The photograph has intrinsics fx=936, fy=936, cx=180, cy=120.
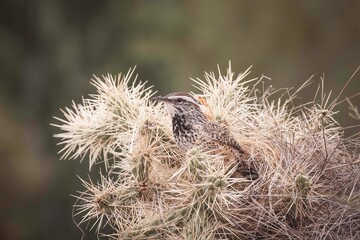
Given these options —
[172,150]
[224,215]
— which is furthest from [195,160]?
[172,150]

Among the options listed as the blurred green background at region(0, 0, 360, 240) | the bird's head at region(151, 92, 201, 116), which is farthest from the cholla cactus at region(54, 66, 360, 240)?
the blurred green background at region(0, 0, 360, 240)

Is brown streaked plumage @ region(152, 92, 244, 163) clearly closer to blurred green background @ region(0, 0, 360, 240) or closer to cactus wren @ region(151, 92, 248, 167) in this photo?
cactus wren @ region(151, 92, 248, 167)

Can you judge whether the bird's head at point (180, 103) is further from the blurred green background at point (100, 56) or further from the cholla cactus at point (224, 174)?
the blurred green background at point (100, 56)

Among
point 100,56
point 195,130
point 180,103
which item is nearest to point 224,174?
point 195,130

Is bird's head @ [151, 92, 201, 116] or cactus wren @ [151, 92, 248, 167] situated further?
bird's head @ [151, 92, 201, 116]

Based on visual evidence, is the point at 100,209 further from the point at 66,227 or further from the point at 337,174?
the point at 66,227

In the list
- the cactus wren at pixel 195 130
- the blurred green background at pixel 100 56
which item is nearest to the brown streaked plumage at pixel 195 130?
the cactus wren at pixel 195 130
